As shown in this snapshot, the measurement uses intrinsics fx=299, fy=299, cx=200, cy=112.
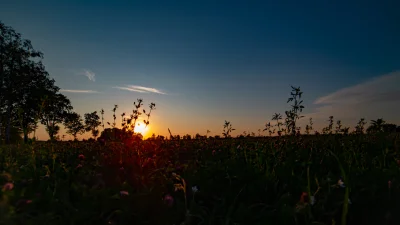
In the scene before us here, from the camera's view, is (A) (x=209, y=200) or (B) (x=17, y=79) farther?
(B) (x=17, y=79)

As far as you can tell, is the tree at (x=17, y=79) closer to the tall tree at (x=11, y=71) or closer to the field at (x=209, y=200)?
the tall tree at (x=11, y=71)

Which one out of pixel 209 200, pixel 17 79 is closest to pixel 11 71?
pixel 17 79

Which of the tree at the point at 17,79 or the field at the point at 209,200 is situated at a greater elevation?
the tree at the point at 17,79

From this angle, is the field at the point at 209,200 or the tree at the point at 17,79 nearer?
the field at the point at 209,200

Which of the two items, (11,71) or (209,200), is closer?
(209,200)

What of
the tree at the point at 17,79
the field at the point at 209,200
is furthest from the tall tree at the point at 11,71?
the field at the point at 209,200

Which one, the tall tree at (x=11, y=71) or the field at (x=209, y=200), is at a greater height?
the tall tree at (x=11, y=71)

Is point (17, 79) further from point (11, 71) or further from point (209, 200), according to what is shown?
point (209, 200)

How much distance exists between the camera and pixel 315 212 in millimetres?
2621

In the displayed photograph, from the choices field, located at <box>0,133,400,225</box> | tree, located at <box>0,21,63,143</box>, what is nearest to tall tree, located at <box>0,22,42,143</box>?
tree, located at <box>0,21,63,143</box>

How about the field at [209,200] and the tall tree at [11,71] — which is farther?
the tall tree at [11,71]

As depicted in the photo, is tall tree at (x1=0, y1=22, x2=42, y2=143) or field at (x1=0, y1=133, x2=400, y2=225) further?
tall tree at (x1=0, y1=22, x2=42, y2=143)

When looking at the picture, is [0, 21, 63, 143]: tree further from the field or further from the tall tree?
the field

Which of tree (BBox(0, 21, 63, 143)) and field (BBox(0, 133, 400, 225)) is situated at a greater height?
tree (BBox(0, 21, 63, 143))
